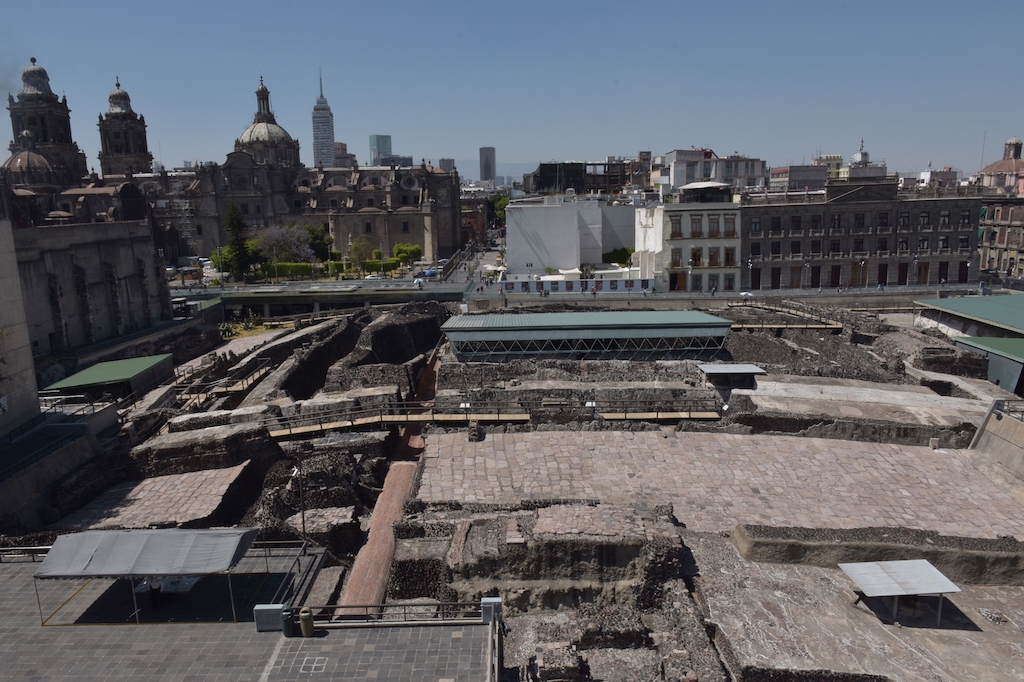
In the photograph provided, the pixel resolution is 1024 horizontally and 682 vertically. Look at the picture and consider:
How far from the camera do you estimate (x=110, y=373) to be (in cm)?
2970

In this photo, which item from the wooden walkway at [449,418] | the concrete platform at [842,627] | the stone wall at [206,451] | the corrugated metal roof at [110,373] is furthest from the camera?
the corrugated metal roof at [110,373]

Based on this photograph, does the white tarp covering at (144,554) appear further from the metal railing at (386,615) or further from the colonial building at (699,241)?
the colonial building at (699,241)

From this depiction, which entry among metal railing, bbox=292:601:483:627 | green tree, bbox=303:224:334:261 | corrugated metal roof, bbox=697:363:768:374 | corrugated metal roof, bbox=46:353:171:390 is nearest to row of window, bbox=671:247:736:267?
corrugated metal roof, bbox=697:363:768:374

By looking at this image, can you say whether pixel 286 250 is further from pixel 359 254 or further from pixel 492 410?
Answer: pixel 492 410

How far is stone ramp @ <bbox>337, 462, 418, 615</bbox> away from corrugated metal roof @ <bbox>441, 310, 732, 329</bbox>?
10158 millimetres

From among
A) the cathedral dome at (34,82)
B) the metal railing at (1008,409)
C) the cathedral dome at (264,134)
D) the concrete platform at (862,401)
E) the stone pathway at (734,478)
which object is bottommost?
the stone pathway at (734,478)

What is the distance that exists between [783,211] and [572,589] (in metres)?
41.0

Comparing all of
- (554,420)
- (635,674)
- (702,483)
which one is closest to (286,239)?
(554,420)

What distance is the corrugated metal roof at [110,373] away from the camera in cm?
2825

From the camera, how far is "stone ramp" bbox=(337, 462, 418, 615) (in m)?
15.4

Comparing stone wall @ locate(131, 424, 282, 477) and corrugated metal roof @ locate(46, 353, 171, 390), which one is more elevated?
corrugated metal roof @ locate(46, 353, 171, 390)

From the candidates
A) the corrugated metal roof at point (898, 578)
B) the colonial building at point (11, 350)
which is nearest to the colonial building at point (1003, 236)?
the corrugated metal roof at point (898, 578)

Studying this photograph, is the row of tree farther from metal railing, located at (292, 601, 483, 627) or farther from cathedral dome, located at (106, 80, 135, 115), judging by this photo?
metal railing, located at (292, 601, 483, 627)

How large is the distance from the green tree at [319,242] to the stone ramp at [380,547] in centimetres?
5428
